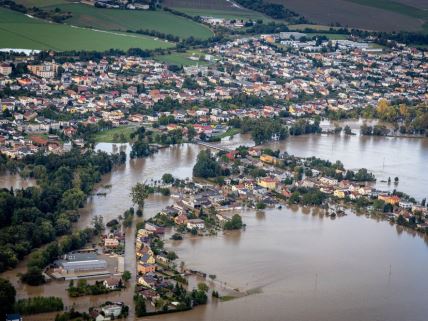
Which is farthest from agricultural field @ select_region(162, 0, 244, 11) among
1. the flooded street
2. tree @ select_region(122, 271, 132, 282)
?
tree @ select_region(122, 271, 132, 282)

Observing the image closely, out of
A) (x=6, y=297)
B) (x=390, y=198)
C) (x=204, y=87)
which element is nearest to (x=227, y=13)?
(x=204, y=87)

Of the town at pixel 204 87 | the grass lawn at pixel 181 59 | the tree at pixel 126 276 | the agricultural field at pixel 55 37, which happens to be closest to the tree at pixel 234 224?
the tree at pixel 126 276

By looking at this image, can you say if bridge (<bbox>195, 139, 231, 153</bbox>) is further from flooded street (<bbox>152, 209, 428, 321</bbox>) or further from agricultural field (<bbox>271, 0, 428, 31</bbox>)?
agricultural field (<bbox>271, 0, 428, 31</bbox>)

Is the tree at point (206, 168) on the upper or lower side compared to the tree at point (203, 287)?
upper

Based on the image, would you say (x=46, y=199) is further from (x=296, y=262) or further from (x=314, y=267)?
(x=314, y=267)

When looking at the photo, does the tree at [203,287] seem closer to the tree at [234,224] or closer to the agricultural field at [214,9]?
the tree at [234,224]

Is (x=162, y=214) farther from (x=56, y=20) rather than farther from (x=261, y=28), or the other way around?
(x=261, y=28)

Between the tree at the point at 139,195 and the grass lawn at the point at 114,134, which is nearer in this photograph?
the tree at the point at 139,195
